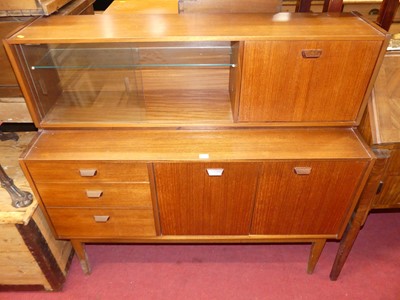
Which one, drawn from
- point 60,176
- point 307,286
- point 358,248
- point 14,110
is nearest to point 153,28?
point 60,176

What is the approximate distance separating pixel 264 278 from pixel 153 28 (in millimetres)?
1462

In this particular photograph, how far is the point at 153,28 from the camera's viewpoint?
131cm

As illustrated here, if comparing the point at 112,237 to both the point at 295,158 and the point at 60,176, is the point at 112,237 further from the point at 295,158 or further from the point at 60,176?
the point at 295,158

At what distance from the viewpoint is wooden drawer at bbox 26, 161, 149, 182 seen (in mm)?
1367

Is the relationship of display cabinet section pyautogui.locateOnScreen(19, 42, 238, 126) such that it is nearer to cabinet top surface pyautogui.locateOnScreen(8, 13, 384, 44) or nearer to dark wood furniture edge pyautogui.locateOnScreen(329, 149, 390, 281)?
cabinet top surface pyautogui.locateOnScreen(8, 13, 384, 44)

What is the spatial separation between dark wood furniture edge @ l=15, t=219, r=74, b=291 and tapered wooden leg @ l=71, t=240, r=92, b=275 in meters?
0.11

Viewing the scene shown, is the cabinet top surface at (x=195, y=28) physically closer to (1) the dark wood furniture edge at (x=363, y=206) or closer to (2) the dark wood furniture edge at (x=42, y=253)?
(1) the dark wood furniture edge at (x=363, y=206)

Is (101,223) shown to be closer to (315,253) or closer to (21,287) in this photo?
(21,287)

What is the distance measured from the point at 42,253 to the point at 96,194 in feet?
1.53

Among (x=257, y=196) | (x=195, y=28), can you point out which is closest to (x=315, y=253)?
(x=257, y=196)

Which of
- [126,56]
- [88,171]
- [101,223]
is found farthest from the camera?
[101,223]

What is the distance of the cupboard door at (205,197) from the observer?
1.39m

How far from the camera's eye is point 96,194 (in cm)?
147

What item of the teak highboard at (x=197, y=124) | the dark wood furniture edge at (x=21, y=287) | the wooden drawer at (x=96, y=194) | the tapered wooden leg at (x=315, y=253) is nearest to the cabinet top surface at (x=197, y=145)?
the teak highboard at (x=197, y=124)
